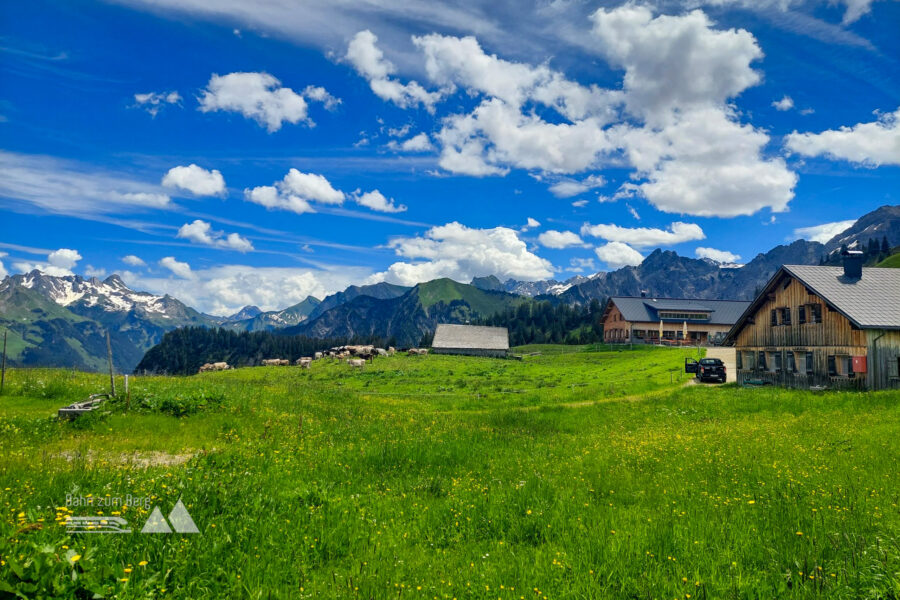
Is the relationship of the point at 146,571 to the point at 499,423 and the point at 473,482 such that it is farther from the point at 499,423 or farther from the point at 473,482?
the point at 499,423

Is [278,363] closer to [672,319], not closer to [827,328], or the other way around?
[672,319]

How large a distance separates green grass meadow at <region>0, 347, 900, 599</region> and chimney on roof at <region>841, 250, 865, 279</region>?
2061 cm

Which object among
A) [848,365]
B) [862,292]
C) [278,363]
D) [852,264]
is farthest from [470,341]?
[848,365]

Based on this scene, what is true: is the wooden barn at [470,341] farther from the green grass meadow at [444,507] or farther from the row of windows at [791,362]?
the green grass meadow at [444,507]

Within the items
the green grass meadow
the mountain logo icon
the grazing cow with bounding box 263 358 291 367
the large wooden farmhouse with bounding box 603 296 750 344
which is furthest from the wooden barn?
the mountain logo icon

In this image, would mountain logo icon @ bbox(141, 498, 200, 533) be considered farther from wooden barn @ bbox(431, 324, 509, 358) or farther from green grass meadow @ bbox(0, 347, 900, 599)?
wooden barn @ bbox(431, 324, 509, 358)

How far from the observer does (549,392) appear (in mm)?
40375

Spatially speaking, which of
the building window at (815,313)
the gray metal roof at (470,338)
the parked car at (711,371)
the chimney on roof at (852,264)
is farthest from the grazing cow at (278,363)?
the chimney on roof at (852,264)

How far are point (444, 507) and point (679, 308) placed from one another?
109108 mm

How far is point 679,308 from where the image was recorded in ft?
342

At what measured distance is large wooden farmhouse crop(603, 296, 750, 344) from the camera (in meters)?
101

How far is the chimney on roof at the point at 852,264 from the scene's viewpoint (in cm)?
3506

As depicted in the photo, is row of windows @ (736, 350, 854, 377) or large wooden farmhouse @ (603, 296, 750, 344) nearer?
row of windows @ (736, 350, 854, 377)

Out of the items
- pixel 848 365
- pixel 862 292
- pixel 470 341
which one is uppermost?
pixel 862 292
